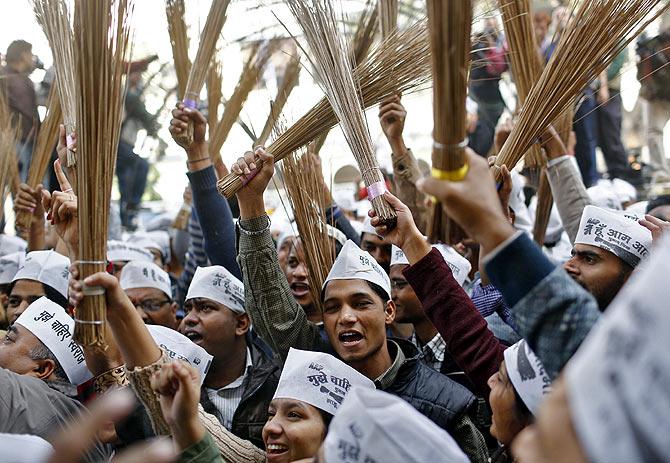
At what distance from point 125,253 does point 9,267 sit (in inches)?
21.5

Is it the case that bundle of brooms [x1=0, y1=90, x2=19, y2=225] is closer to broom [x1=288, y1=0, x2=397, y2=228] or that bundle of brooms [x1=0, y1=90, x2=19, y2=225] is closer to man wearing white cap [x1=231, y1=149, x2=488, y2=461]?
man wearing white cap [x1=231, y1=149, x2=488, y2=461]

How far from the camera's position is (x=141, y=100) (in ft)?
21.2

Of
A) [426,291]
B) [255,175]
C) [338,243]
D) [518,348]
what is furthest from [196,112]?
[518,348]

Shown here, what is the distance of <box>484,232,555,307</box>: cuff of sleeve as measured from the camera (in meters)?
1.64

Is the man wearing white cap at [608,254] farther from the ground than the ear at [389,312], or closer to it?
farther from the ground

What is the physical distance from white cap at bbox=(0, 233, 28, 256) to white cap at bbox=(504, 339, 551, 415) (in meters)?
3.30

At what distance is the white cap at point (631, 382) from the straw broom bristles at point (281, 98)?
2107 mm

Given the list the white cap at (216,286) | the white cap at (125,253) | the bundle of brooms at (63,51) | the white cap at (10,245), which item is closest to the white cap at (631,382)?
the bundle of brooms at (63,51)

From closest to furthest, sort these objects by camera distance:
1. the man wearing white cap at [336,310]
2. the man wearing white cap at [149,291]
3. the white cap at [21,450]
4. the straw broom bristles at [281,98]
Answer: the white cap at [21,450]
the man wearing white cap at [336,310]
the straw broom bristles at [281,98]
the man wearing white cap at [149,291]

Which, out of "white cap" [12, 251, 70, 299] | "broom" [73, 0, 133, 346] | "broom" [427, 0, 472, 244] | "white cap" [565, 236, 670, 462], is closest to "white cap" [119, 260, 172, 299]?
"white cap" [12, 251, 70, 299]

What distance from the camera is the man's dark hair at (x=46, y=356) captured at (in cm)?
296

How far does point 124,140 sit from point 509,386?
507cm

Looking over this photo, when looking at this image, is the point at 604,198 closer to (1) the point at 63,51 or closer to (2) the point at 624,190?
(2) the point at 624,190

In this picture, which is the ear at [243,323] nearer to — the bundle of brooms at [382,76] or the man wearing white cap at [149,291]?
the man wearing white cap at [149,291]
